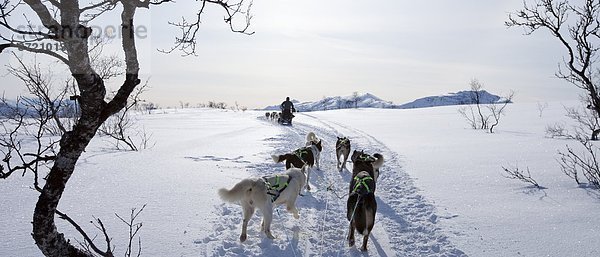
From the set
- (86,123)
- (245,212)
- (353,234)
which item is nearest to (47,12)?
(86,123)

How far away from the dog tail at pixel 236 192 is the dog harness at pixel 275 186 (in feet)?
1.06

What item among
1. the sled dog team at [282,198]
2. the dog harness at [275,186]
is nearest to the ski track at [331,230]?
the sled dog team at [282,198]

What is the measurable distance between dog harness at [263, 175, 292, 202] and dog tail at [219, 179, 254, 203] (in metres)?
0.32

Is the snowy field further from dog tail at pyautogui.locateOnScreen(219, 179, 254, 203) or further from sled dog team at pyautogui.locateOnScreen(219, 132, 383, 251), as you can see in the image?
dog tail at pyautogui.locateOnScreen(219, 179, 254, 203)

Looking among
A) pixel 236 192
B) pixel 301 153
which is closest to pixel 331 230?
pixel 236 192

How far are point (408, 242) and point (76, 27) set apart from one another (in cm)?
450

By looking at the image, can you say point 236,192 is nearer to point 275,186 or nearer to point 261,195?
point 261,195

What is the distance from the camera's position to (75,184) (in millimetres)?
6367

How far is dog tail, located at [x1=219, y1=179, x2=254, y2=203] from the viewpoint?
4453mm

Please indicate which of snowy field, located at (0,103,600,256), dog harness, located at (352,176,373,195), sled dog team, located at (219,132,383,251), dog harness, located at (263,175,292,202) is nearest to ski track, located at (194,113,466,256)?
snowy field, located at (0,103,600,256)

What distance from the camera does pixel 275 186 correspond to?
508 cm

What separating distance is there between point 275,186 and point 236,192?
2.32 feet

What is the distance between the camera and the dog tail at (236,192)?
445cm

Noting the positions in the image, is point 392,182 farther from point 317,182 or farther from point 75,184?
point 75,184
